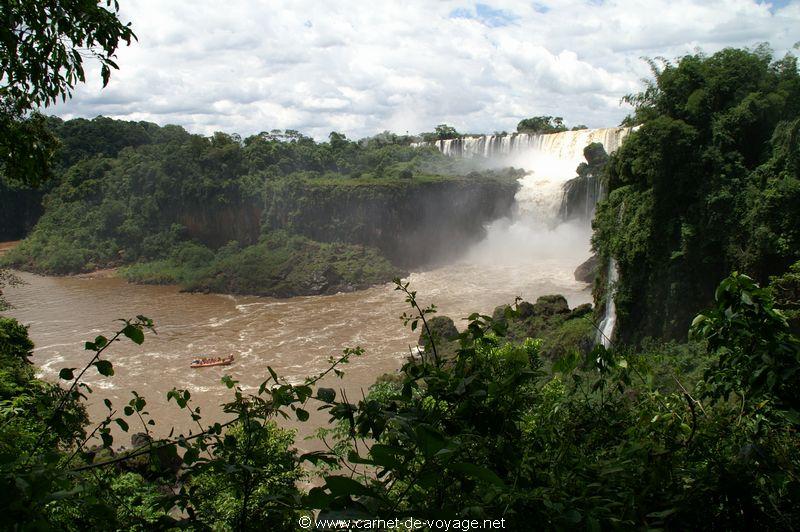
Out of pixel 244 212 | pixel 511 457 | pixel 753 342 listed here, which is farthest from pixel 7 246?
pixel 753 342

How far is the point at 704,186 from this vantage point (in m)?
13.6

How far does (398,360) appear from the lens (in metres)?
20.9

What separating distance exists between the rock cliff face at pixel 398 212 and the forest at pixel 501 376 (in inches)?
27.1

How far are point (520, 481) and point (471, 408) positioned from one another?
13.1 inches

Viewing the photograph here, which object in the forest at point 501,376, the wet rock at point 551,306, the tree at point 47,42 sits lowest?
the wet rock at point 551,306

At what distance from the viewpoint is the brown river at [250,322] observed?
19.2 m

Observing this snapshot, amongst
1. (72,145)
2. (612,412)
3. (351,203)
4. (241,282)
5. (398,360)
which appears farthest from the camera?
(72,145)

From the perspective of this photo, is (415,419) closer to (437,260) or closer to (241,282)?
(241,282)

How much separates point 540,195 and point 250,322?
19503mm

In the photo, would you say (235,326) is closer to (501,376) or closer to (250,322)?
(250,322)

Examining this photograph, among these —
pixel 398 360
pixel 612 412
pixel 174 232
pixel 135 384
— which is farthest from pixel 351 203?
pixel 612 412

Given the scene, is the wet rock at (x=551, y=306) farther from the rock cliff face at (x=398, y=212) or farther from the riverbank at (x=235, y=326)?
the rock cliff face at (x=398, y=212)

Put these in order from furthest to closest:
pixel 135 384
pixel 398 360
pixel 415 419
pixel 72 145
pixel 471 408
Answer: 1. pixel 72 145
2. pixel 398 360
3. pixel 135 384
4. pixel 471 408
5. pixel 415 419

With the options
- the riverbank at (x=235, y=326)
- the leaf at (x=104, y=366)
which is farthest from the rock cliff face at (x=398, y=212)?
the leaf at (x=104, y=366)
